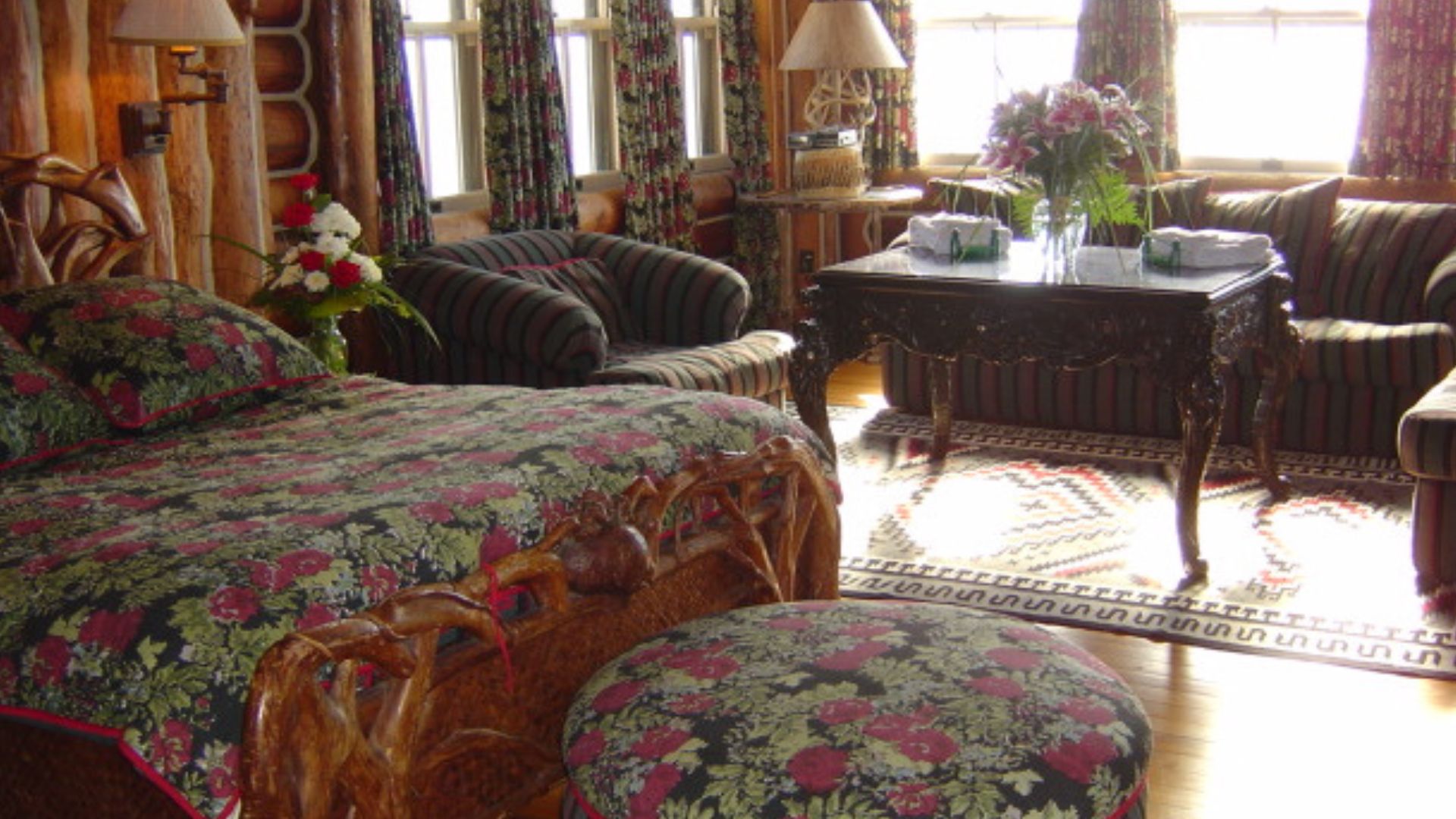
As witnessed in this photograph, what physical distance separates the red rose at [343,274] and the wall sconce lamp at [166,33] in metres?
0.58

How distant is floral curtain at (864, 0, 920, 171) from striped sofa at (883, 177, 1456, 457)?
178 cm

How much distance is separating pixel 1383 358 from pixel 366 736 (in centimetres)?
411

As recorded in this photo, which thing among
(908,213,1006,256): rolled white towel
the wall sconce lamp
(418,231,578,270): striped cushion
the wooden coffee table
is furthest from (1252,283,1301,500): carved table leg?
the wall sconce lamp

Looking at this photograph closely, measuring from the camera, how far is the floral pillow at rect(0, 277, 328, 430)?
3.35 m

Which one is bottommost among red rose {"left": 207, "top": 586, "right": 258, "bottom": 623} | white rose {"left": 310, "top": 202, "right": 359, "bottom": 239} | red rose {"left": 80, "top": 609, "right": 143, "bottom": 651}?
red rose {"left": 80, "top": 609, "right": 143, "bottom": 651}

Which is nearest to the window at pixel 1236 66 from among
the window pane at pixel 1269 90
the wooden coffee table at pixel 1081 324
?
the window pane at pixel 1269 90

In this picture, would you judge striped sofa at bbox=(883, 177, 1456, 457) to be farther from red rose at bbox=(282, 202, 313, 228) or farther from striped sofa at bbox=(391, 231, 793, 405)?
red rose at bbox=(282, 202, 313, 228)

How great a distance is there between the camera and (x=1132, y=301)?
4.33 m

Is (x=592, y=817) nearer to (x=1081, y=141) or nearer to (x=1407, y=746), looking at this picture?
(x=1407, y=746)

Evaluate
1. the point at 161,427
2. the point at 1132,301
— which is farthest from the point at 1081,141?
the point at 161,427

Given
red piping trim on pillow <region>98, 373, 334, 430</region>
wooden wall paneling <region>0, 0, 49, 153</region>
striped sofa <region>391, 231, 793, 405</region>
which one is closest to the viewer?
red piping trim on pillow <region>98, 373, 334, 430</region>

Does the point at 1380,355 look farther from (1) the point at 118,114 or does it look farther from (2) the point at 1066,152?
(1) the point at 118,114

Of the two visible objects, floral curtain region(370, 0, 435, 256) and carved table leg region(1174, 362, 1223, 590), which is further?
floral curtain region(370, 0, 435, 256)

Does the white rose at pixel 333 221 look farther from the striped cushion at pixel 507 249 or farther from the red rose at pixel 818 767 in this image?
the red rose at pixel 818 767
